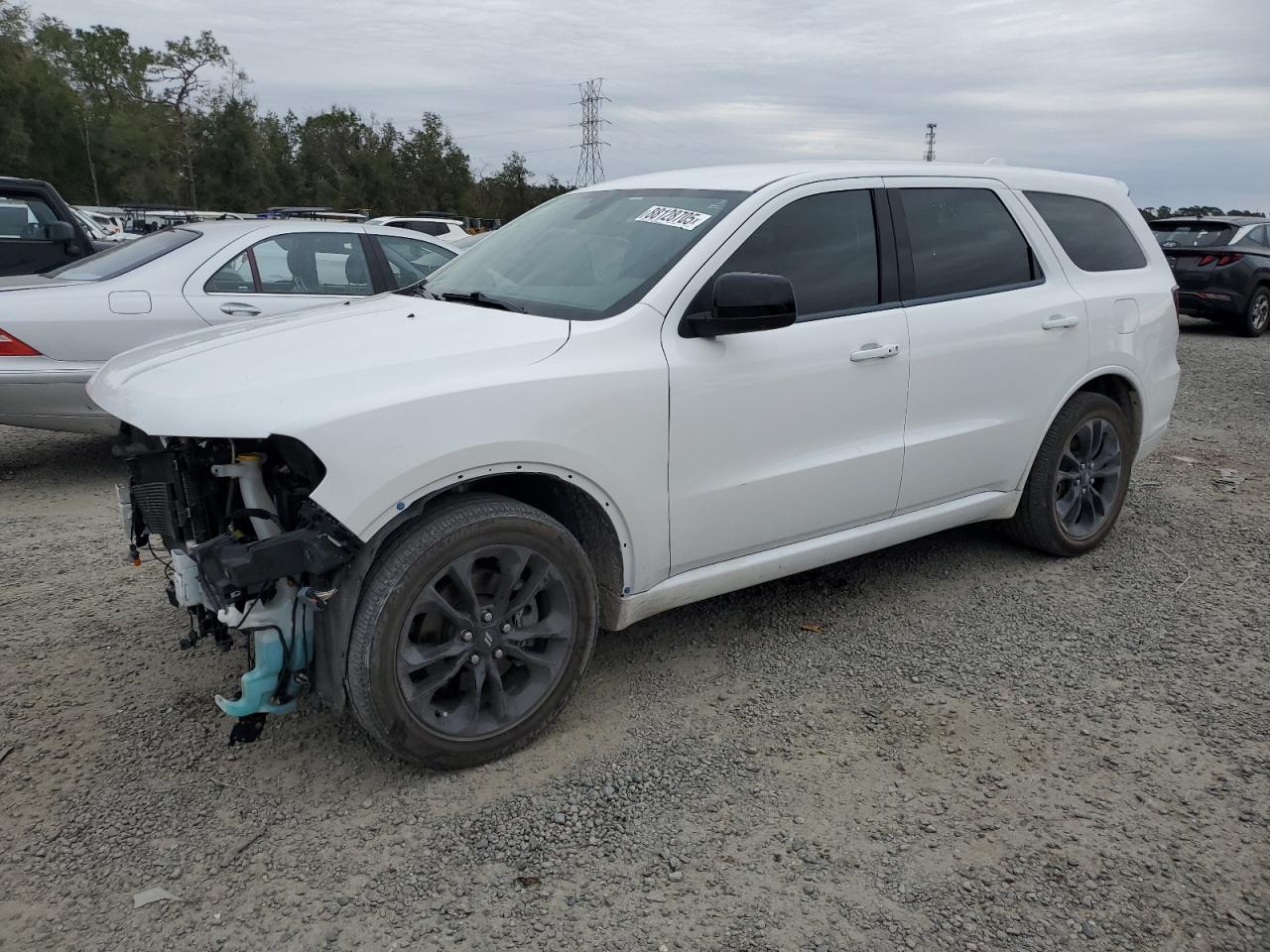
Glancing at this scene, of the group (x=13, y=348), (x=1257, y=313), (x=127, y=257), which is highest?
(x=127, y=257)

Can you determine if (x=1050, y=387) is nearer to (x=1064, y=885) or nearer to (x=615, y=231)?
(x=615, y=231)

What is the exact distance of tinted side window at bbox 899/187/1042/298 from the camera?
393cm

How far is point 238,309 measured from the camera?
6.08 m

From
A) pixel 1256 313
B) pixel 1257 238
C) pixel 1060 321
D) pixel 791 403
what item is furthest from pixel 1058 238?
pixel 1257 238

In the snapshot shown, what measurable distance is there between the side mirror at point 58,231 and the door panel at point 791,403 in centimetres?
642

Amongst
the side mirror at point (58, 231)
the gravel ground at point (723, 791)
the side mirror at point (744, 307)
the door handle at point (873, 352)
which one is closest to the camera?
the gravel ground at point (723, 791)

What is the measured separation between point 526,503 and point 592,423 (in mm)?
376

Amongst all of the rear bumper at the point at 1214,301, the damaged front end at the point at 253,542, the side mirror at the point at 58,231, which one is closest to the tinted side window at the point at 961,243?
the damaged front end at the point at 253,542

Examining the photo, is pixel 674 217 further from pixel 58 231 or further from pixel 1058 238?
pixel 58 231

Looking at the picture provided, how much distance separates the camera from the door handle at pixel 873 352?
11.8ft

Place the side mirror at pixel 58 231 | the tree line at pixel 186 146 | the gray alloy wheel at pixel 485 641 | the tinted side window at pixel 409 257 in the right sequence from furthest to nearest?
the tree line at pixel 186 146, the side mirror at pixel 58 231, the tinted side window at pixel 409 257, the gray alloy wheel at pixel 485 641

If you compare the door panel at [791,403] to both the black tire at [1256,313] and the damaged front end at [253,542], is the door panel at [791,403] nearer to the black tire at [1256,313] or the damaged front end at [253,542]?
the damaged front end at [253,542]

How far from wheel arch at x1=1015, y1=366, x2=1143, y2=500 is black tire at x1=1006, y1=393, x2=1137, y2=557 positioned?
0.05 metres

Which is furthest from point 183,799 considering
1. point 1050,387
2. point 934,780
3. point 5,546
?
point 1050,387
